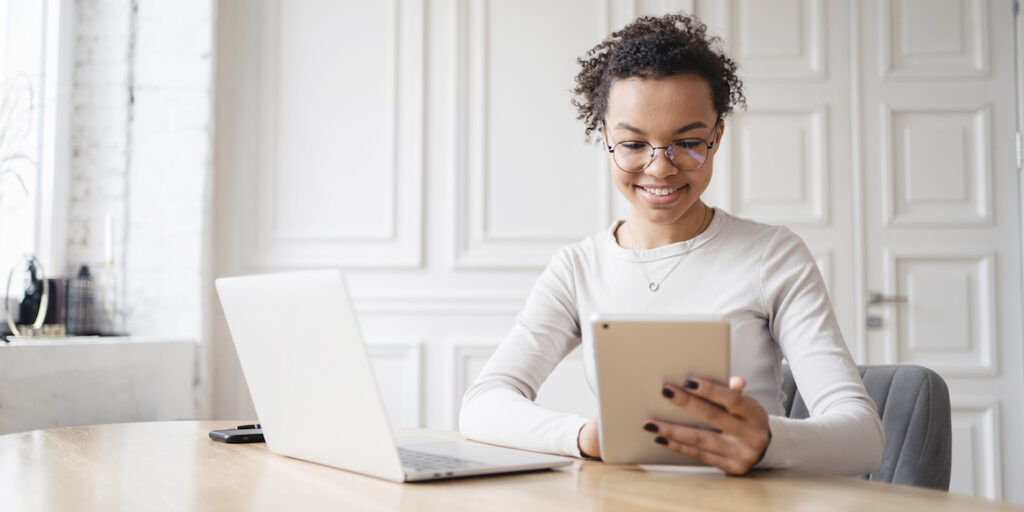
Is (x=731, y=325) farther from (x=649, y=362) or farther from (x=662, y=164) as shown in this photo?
(x=649, y=362)

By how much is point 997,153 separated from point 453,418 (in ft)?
6.81

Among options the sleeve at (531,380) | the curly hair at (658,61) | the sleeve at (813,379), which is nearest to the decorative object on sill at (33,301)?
the sleeve at (531,380)

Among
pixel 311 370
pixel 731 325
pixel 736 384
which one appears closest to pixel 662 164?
pixel 731 325

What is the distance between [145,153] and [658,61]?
7.00ft

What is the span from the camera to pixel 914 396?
1.34 meters

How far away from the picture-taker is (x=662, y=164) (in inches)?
53.7

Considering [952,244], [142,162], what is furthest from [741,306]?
[142,162]

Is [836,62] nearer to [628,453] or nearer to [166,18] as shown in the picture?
[166,18]

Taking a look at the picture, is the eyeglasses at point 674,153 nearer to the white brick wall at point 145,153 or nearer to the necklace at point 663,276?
the necklace at point 663,276

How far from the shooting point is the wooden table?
836mm

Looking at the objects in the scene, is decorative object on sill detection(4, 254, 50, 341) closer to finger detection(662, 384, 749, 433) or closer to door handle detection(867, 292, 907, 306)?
finger detection(662, 384, 749, 433)

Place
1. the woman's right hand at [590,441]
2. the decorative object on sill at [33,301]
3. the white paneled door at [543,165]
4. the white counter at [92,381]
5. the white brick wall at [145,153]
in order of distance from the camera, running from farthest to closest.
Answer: the white paneled door at [543,165] → the white brick wall at [145,153] → the decorative object on sill at [33,301] → the white counter at [92,381] → the woman's right hand at [590,441]

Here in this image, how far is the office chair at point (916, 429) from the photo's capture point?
1312mm

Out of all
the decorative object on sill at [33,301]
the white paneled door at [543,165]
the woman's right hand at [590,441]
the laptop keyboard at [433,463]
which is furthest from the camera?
the white paneled door at [543,165]
